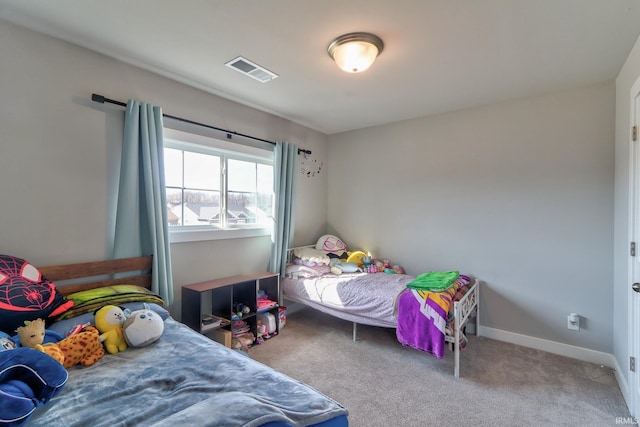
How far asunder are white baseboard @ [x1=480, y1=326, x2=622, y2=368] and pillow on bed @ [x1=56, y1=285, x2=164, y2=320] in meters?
3.22

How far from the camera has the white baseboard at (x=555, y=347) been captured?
2.58 meters

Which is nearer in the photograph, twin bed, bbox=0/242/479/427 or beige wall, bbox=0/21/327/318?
twin bed, bbox=0/242/479/427

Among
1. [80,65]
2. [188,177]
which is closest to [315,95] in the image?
[188,177]

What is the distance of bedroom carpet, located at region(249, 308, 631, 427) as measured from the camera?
6.35 feet

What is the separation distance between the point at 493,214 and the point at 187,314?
3.20 metres

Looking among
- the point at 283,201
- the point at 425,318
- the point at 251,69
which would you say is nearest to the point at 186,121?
the point at 251,69

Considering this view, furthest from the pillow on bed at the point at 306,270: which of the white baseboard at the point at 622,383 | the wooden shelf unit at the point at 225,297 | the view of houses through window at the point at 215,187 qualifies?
Result: the white baseboard at the point at 622,383

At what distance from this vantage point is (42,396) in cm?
116

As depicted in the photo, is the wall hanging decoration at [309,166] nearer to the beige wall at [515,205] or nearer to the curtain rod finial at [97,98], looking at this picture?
the beige wall at [515,205]

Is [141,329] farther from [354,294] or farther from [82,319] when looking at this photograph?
[354,294]

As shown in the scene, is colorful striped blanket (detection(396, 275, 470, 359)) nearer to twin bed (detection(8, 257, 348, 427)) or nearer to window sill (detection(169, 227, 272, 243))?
twin bed (detection(8, 257, 348, 427))

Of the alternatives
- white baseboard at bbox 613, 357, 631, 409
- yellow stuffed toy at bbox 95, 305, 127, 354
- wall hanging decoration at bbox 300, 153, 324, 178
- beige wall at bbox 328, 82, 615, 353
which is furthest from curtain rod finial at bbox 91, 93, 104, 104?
white baseboard at bbox 613, 357, 631, 409

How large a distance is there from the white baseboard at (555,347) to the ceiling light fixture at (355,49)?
2.93m

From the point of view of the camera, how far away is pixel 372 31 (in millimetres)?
1922
